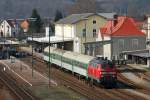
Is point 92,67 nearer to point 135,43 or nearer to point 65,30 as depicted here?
point 135,43

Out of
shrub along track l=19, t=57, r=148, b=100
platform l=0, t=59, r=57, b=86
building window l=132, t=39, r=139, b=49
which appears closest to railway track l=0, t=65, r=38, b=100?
platform l=0, t=59, r=57, b=86

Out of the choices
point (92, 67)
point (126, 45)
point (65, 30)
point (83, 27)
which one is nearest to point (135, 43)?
point (126, 45)

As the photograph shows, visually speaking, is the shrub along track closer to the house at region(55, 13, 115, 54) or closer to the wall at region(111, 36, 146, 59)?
the wall at region(111, 36, 146, 59)

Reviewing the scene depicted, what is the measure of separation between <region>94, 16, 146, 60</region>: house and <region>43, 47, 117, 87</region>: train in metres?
20.5

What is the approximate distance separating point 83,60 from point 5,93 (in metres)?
11.8

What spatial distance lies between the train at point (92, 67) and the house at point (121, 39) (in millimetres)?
20487

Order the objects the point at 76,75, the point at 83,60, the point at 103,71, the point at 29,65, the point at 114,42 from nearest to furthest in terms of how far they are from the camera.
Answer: the point at 103,71 < the point at 83,60 < the point at 76,75 < the point at 29,65 < the point at 114,42

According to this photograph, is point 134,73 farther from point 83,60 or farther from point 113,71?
point 113,71

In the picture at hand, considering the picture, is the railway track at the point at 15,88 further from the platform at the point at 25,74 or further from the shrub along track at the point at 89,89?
the shrub along track at the point at 89,89

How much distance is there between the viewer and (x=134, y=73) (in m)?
71.7

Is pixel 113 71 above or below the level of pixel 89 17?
below

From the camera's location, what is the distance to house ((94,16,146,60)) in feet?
304

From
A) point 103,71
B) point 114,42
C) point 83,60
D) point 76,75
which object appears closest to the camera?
point 103,71

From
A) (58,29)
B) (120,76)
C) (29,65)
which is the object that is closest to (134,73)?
(120,76)
